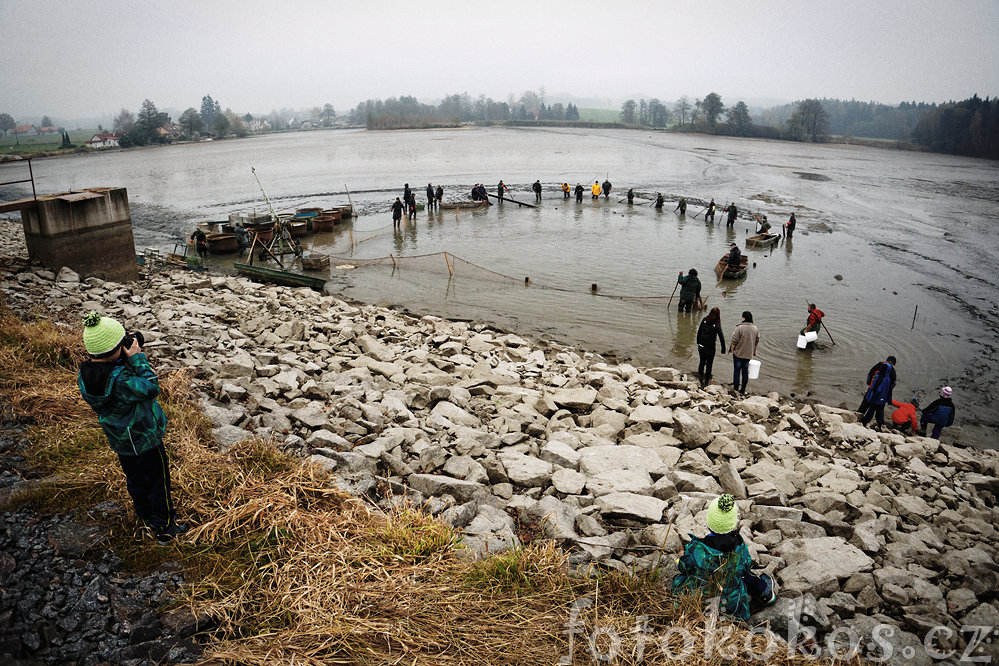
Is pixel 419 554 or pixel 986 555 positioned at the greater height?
pixel 419 554

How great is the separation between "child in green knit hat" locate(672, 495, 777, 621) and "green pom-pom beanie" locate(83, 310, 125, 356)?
4.21 meters

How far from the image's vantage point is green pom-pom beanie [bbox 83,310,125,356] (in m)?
3.51

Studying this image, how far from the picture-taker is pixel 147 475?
12.6ft

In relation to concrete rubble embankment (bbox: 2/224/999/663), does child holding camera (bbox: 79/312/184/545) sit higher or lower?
higher

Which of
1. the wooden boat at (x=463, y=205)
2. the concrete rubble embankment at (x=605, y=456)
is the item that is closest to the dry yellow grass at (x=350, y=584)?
the concrete rubble embankment at (x=605, y=456)

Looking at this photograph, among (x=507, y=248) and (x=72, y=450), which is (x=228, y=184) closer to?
(x=507, y=248)

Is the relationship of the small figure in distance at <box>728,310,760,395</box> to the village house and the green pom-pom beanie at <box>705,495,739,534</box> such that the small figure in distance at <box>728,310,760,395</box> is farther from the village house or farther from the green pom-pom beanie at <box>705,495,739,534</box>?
the village house

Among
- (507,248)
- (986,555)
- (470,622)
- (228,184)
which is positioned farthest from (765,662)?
(228,184)

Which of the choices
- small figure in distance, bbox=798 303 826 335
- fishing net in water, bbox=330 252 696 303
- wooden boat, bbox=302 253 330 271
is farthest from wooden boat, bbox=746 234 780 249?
wooden boat, bbox=302 253 330 271

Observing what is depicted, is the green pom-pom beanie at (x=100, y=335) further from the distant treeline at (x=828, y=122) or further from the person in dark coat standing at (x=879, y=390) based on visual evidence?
the distant treeline at (x=828, y=122)

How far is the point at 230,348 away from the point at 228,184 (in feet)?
142

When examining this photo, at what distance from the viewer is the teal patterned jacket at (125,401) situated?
11.7ft

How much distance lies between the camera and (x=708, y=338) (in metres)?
10.5

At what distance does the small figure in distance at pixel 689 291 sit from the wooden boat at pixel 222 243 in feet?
54.7
